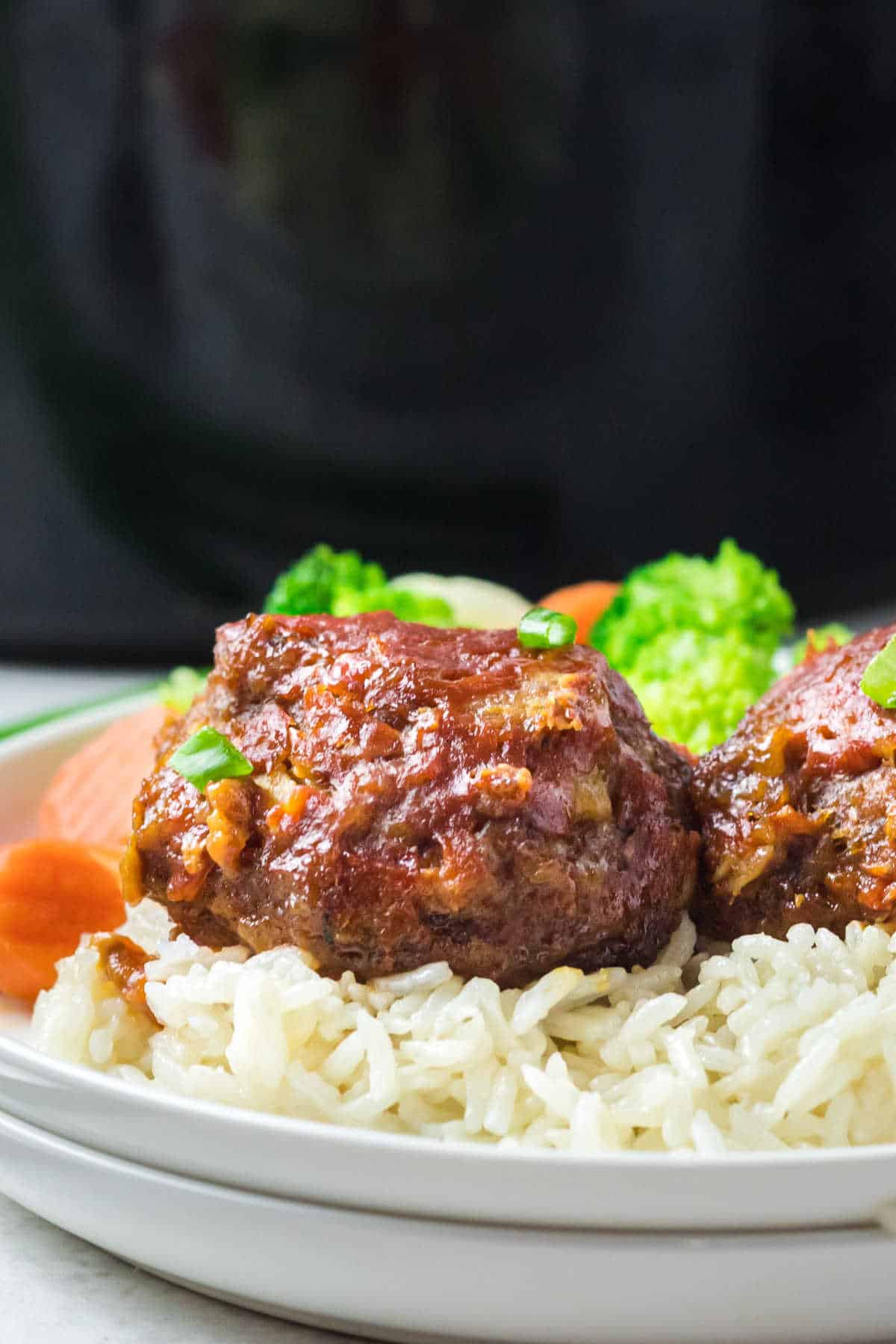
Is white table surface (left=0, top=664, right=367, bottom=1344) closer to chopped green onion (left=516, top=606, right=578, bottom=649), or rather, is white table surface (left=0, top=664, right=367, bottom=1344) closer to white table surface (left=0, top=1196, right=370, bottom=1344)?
white table surface (left=0, top=1196, right=370, bottom=1344)

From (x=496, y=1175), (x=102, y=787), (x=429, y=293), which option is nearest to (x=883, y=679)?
(x=496, y=1175)

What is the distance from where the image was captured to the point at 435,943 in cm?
313

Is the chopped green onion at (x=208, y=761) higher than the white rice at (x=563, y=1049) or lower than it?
higher

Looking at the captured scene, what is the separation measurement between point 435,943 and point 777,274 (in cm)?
498

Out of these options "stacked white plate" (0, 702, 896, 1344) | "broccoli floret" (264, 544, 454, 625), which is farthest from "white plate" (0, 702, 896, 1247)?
"broccoli floret" (264, 544, 454, 625)

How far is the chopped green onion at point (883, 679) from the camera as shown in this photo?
3.40m

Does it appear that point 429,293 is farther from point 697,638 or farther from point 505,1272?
point 505,1272

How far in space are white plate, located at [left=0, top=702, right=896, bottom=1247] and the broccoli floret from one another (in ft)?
10.5

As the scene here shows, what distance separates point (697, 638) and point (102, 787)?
212 centimetres

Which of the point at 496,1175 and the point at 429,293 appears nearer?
the point at 496,1175

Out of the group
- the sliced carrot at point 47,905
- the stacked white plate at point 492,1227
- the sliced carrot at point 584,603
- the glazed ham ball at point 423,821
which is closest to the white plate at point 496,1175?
the stacked white plate at point 492,1227

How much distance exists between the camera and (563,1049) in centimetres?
322

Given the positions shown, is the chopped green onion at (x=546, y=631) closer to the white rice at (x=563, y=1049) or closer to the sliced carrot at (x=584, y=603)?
the white rice at (x=563, y=1049)

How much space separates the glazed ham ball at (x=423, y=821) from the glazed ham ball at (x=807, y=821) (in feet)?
0.35
